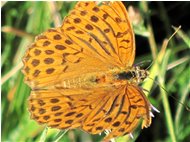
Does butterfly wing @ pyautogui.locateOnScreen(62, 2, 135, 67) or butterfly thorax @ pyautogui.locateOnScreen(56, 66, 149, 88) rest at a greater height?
butterfly wing @ pyautogui.locateOnScreen(62, 2, 135, 67)

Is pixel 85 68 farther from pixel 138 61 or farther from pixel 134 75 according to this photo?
pixel 138 61

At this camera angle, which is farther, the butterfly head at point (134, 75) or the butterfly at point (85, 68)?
the butterfly head at point (134, 75)

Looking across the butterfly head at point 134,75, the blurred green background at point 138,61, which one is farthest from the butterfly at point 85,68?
the blurred green background at point 138,61

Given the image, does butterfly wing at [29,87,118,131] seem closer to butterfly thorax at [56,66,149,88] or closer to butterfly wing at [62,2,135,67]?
butterfly thorax at [56,66,149,88]

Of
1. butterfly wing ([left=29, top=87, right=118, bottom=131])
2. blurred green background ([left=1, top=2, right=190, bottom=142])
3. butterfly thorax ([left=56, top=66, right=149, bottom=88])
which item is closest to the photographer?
butterfly wing ([left=29, top=87, right=118, bottom=131])

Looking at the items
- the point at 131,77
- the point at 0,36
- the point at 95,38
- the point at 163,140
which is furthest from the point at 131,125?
the point at 0,36

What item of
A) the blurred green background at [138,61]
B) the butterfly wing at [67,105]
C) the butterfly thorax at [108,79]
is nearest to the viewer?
the butterfly wing at [67,105]

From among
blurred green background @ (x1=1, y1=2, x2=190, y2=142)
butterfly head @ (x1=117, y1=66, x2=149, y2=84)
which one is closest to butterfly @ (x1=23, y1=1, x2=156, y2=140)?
butterfly head @ (x1=117, y1=66, x2=149, y2=84)

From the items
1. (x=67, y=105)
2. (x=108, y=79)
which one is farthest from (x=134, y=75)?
(x=67, y=105)

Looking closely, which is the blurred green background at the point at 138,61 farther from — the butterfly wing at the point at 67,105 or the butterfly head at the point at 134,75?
the butterfly wing at the point at 67,105
